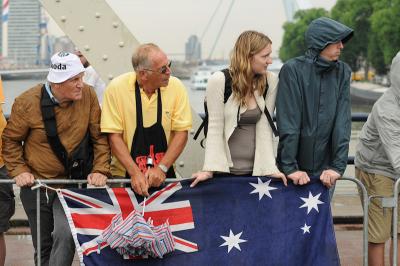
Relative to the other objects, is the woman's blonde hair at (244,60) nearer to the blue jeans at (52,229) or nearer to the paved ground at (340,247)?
the blue jeans at (52,229)

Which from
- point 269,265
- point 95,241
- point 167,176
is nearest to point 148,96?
point 167,176

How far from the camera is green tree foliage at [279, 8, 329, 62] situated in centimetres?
Result: 12519

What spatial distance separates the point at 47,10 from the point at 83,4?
293 mm

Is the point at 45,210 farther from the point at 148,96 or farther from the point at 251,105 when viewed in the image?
the point at 251,105

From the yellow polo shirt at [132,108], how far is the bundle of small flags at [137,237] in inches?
22.8

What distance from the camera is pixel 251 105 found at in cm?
513

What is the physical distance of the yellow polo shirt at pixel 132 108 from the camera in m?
5.10

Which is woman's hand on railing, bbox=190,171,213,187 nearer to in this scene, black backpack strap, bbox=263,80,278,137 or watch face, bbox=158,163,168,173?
watch face, bbox=158,163,168,173

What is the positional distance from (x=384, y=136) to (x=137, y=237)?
192cm

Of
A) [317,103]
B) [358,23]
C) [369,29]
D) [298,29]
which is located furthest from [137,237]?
Result: [298,29]

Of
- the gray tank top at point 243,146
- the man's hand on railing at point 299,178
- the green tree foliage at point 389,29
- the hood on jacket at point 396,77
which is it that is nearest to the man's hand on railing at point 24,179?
the gray tank top at point 243,146

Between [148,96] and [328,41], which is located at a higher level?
[328,41]

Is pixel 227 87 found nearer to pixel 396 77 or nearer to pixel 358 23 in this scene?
pixel 396 77

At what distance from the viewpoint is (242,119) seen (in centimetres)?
512
